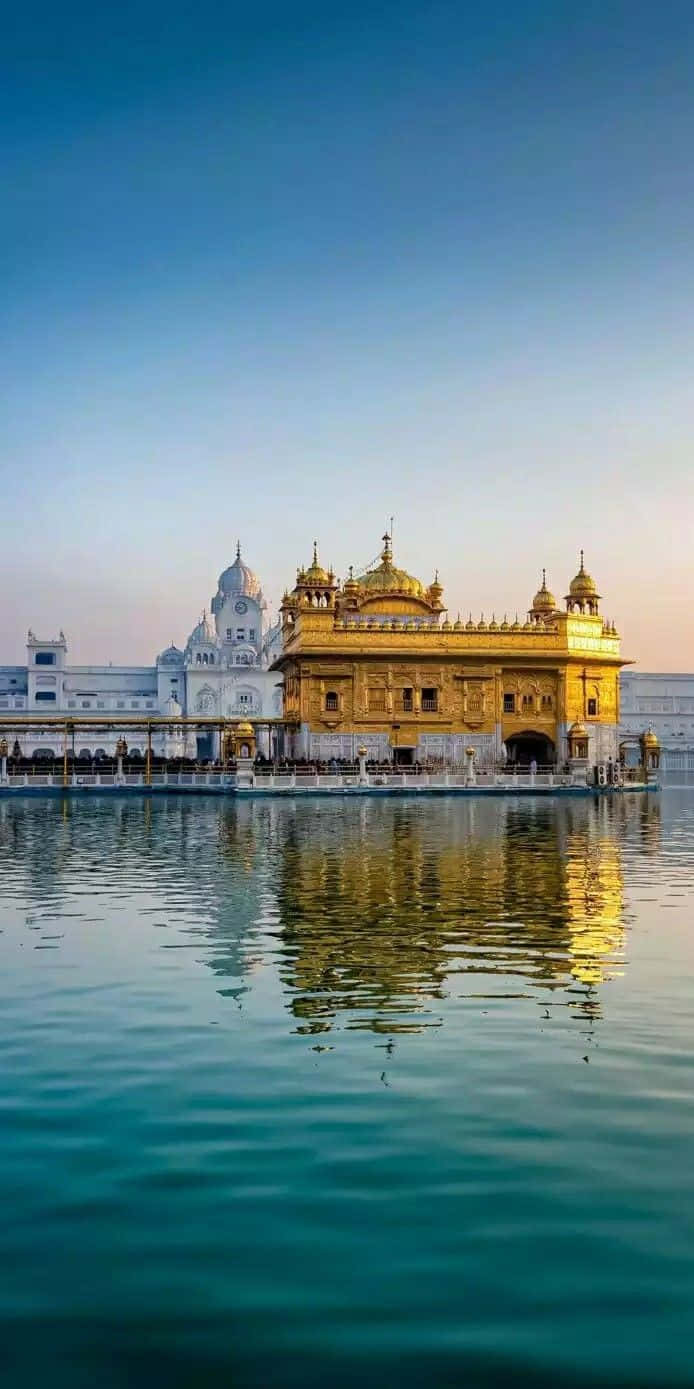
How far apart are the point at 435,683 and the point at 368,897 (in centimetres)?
4478

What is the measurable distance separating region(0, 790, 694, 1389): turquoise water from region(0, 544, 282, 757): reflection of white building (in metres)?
116

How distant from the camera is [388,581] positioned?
222ft

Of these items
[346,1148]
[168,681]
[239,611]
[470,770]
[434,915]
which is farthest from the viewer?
[239,611]

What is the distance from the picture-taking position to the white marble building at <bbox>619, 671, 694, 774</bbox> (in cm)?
13938

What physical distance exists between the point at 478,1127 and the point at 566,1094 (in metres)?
0.84

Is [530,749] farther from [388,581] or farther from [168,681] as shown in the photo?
[168,681]

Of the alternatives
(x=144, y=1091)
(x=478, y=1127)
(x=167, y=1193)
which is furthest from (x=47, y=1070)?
(x=478, y=1127)

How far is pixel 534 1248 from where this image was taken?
18.1 feet

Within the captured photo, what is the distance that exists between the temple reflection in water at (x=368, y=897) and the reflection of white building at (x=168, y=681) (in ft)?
312

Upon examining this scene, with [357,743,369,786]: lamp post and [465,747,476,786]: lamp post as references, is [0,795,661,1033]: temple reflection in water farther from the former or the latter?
[465,747,476,786]: lamp post

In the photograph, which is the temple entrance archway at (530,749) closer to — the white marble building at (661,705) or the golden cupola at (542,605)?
the golden cupola at (542,605)

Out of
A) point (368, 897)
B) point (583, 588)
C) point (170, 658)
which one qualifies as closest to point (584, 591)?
point (583, 588)

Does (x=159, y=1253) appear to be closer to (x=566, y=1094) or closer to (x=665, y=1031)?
(x=566, y=1094)

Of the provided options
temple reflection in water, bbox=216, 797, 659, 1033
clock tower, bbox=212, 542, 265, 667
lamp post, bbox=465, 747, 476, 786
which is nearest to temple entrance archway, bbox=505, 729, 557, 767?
lamp post, bbox=465, 747, 476, 786
